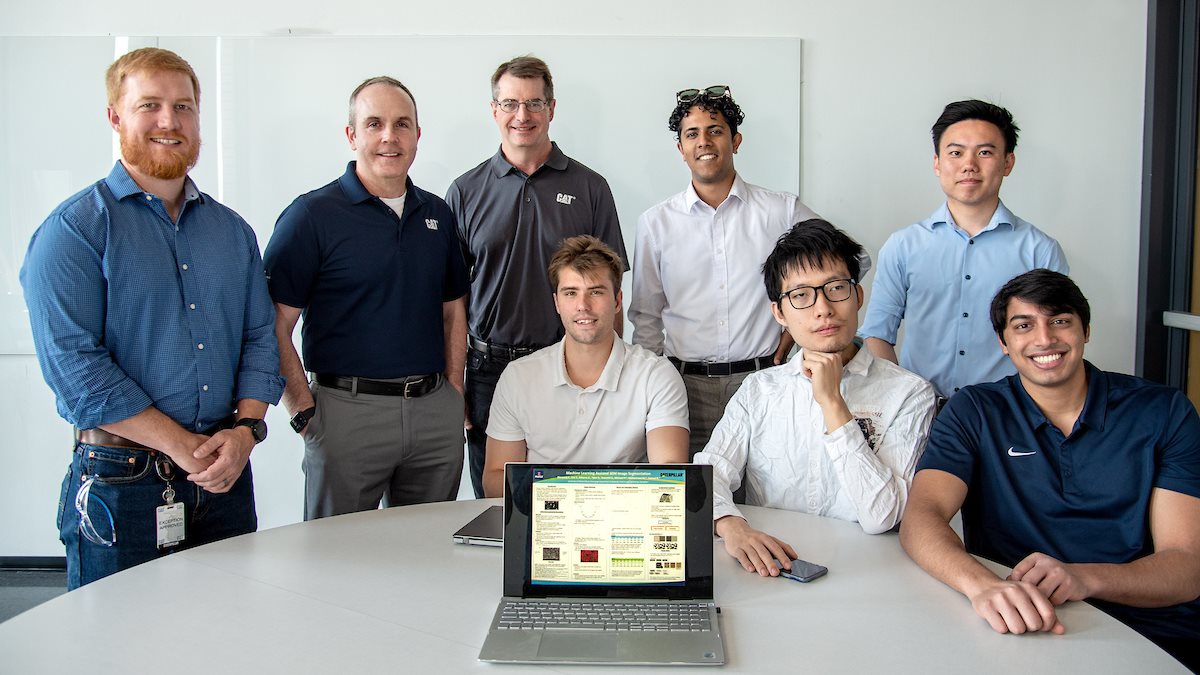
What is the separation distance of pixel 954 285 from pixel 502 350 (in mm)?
1530

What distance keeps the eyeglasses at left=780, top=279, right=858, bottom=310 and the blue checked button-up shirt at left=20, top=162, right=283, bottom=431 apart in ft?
4.65

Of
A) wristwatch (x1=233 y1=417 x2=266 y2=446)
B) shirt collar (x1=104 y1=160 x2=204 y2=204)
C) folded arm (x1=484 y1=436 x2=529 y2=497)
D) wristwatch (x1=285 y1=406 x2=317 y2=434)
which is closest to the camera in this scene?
shirt collar (x1=104 y1=160 x2=204 y2=204)

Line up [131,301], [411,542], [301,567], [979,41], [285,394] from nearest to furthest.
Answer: [301,567]
[411,542]
[131,301]
[285,394]
[979,41]

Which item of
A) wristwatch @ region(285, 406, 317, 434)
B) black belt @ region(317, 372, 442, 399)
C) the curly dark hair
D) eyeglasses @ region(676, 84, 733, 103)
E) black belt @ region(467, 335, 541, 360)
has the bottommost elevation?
wristwatch @ region(285, 406, 317, 434)

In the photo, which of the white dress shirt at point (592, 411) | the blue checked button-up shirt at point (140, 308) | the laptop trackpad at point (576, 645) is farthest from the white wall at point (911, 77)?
the laptop trackpad at point (576, 645)

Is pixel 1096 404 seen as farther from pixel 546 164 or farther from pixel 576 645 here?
pixel 546 164

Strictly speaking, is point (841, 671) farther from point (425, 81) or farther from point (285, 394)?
point (425, 81)

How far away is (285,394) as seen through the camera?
265cm

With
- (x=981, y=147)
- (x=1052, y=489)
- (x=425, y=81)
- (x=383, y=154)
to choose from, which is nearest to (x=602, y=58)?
(x=425, y=81)

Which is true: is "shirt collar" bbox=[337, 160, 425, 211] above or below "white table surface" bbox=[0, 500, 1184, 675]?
above

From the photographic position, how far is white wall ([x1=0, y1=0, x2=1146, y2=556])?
3.70m

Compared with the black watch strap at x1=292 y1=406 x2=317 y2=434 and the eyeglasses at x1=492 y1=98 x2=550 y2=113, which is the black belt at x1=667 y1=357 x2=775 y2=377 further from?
the black watch strap at x1=292 y1=406 x2=317 y2=434

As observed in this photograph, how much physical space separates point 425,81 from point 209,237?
181 cm

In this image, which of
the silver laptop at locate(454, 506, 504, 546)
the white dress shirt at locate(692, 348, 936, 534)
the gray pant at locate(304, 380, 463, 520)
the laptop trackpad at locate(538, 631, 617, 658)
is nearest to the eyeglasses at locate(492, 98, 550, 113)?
the gray pant at locate(304, 380, 463, 520)
